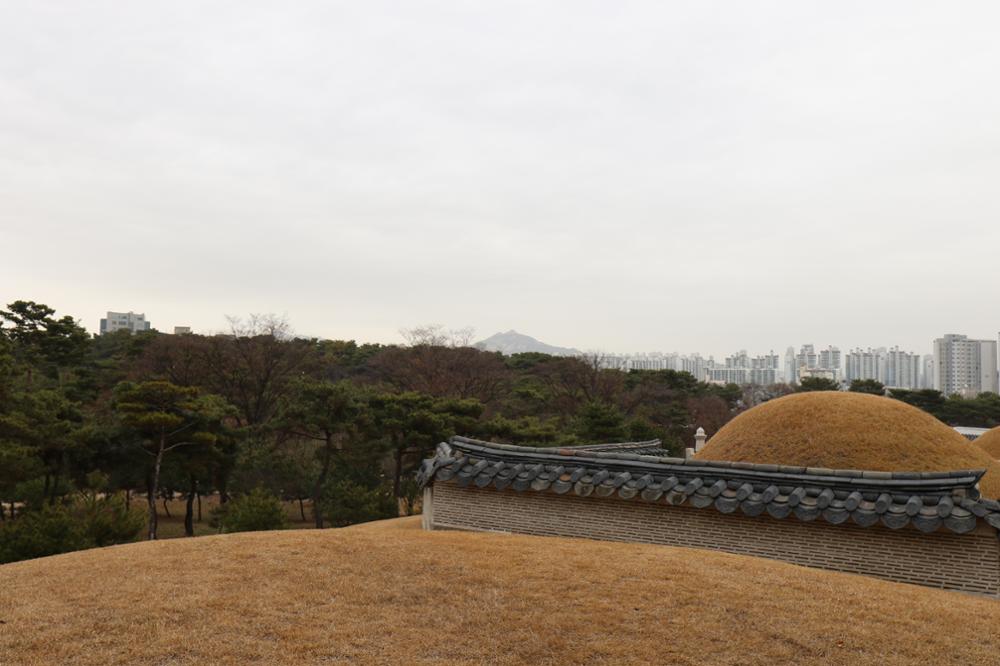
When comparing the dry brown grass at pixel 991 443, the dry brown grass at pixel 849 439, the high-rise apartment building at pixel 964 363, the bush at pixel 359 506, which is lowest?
the bush at pixel 359 506

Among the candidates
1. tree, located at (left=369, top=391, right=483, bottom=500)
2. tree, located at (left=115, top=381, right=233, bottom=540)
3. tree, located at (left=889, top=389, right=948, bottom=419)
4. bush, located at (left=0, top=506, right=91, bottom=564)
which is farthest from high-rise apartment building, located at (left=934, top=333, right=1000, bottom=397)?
bush, located at (left=0, top=506, right=91, bottom=564)

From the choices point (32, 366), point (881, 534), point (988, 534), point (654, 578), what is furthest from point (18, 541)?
point (32, 366)

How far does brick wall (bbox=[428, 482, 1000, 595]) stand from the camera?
766cm

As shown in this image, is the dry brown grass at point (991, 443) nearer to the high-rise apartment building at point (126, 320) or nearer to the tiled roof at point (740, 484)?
the tiled roof at point (740, 484)

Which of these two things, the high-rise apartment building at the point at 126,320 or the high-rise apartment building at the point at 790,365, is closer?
the high-rise apartment building at the point at 126,320

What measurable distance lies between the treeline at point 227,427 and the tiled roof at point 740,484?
8834mm

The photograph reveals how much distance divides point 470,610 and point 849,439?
779 centimetres

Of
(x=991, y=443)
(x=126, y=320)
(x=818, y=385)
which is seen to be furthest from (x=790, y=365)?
(x=991, y=443)

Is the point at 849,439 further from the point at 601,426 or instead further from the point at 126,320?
the point at 126,320

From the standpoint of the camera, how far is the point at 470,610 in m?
6.10

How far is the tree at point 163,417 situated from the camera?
21.8m

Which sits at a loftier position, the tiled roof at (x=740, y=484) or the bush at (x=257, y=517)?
the tiled roof at (x=740, y=484)

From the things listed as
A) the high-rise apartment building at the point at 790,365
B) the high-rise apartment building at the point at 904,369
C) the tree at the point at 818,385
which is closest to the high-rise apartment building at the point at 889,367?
the high-rise apartment building at the point at 904,369

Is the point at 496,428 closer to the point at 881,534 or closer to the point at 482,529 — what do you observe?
the point at 482,529
